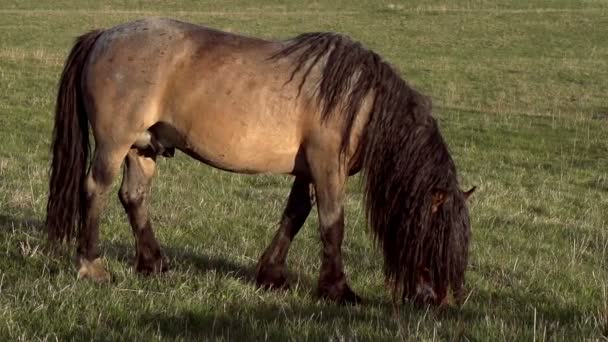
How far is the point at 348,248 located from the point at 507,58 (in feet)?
90.3

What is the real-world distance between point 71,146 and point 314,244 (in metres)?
2.47

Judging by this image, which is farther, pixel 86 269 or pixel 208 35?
pixel 208 35

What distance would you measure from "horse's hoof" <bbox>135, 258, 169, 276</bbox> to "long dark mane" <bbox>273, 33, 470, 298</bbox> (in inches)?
60.2

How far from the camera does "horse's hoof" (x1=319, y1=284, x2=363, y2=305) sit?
16.9 ft

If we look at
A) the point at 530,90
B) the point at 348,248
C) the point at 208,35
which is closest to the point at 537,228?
the point at 348,248

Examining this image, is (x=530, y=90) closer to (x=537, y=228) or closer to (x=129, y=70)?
(x=537, y=228)

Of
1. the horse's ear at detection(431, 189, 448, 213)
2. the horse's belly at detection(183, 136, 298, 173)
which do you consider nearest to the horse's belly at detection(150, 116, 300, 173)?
the horse's belly at detection(183, 136, 298, 173)

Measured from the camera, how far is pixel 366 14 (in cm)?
4544

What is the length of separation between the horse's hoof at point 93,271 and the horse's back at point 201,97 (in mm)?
873

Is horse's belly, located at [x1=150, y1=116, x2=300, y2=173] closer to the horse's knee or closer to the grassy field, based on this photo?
the horse's knee

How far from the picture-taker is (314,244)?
7227 millimetres

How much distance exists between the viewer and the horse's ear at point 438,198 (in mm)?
5012

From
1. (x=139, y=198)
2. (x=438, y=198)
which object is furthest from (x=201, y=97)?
(x=438, y=198)

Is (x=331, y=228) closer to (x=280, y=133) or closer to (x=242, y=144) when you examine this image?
(x=280, y=133)
